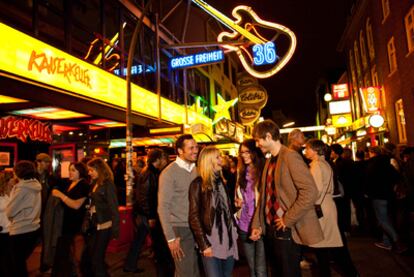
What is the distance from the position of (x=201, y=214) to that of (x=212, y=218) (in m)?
0.12

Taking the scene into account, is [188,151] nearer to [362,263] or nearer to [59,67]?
[362,263]

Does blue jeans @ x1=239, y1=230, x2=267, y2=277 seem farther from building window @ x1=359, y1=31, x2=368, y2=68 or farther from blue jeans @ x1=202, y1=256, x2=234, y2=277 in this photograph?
building window @ x1=359, y1=31, x2=368, y2=68

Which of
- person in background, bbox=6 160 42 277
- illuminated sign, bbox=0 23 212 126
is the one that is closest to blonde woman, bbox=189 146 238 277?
person in background, bbox=6 160 42 277

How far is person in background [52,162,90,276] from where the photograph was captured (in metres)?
5.20

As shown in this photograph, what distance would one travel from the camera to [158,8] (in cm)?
1574

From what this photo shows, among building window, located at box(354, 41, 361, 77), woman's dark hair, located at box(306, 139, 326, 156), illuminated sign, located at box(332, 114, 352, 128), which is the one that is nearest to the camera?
woman's dark hair, located at box(306, 139, 326, 156)

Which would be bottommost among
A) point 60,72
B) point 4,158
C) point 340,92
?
point 4,158

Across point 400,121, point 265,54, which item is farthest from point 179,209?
point 400,121

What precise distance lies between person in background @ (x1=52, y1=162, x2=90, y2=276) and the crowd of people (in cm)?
1

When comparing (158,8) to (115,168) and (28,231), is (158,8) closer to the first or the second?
(115,168)

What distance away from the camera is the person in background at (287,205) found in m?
3.21

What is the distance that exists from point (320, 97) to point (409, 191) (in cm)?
5554

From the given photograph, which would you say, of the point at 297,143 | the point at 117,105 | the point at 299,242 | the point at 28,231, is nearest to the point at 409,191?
the point at 297,143

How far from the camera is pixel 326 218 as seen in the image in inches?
167
